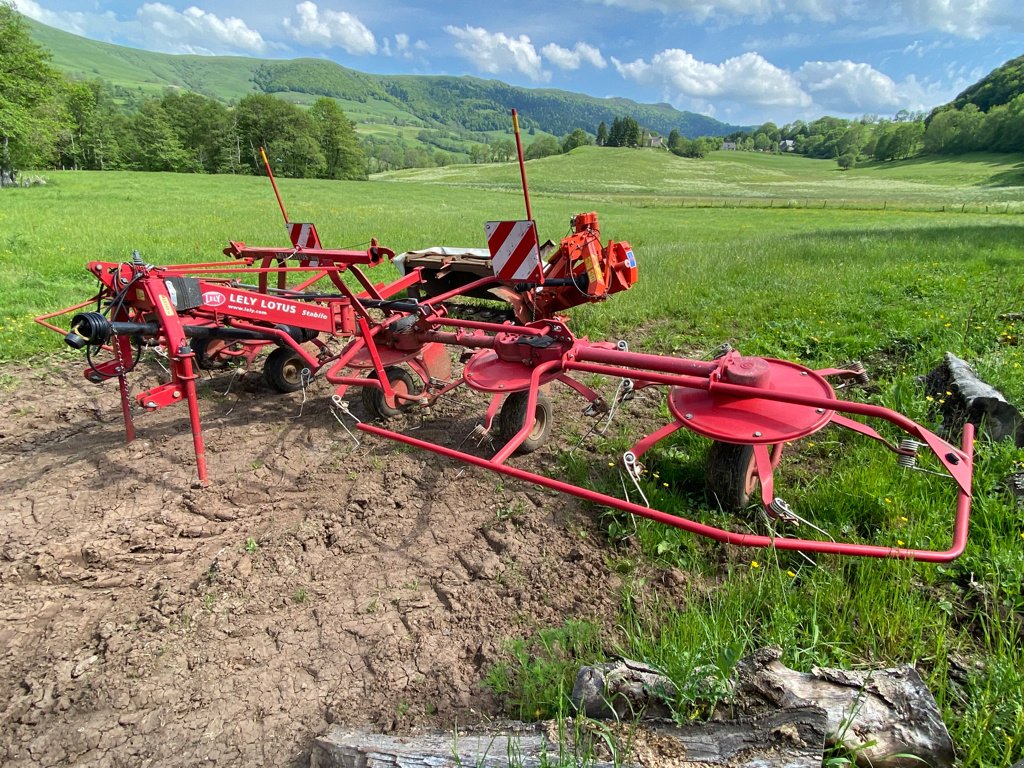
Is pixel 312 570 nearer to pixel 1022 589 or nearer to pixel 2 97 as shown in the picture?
pixel 1022 589

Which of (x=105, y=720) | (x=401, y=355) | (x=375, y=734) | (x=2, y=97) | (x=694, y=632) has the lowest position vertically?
(x=105, y=720)

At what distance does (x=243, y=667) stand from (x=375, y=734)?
2.77ft

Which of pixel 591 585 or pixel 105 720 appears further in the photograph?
pixel 591 585

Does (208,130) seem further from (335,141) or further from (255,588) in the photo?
(255,588)

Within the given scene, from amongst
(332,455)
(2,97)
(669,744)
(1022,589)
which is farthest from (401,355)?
(2,97)

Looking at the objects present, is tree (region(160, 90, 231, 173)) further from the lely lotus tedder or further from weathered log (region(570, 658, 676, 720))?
weathered log (region(570, 658, 676, 720))

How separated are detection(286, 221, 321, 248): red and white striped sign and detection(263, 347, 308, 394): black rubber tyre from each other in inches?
50.2

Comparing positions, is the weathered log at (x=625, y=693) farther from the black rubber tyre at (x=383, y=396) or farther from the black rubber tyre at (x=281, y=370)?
the black rubber tyre at (x=281, y=370)

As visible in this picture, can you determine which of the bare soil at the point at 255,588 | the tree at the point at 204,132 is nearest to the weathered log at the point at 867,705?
the bare soil at the point at 255,588

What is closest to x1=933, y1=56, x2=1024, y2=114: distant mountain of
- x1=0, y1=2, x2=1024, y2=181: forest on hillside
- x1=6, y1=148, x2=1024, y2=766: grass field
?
x1=0, y1=2, x2=1024, y2=181: forest on hillside

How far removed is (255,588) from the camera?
309 cm

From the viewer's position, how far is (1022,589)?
260 cm

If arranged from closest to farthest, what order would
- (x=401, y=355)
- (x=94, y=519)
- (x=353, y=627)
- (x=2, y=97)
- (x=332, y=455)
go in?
(x=353, y=627)
(x=94, y=519)
(x=332, y=455)
(x=401, y=355)
(x=2, y=97)

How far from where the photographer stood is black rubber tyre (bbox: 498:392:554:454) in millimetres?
4488
